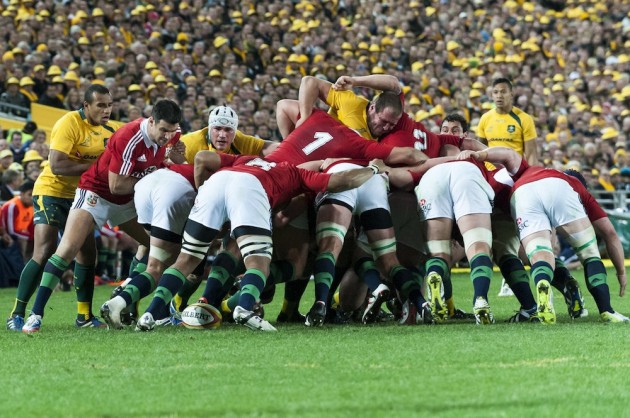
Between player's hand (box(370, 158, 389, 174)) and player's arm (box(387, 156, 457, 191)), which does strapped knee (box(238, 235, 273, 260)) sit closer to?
player's hand (box(370, 158, 389, 174))

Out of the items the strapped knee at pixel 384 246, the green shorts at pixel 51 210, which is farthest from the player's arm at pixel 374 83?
the green shorts at pixel 51 210

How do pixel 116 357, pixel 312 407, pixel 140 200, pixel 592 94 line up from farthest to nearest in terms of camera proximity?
pixel 592 94 < pixel 140 200 < pixel 116 357 < pixel 312 407

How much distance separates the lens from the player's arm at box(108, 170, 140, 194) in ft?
27.6

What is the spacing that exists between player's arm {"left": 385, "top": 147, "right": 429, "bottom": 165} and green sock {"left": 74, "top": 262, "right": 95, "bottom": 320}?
2646 millimetres

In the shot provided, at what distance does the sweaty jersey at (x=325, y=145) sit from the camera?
28.6ft

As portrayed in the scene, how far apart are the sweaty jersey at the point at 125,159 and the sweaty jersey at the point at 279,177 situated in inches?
26.0

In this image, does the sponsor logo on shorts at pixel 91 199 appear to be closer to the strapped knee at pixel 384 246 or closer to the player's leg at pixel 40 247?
the player's leg at pixel 40 247

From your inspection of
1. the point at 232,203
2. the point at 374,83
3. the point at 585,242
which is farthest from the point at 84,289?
the point at 585,242

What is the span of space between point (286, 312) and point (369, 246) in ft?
2.99

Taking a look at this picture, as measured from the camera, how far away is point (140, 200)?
8.42 metres

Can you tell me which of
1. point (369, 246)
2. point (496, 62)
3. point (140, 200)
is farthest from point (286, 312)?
point (496, 62)

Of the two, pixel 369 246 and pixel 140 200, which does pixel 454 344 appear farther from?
pixel 140 200

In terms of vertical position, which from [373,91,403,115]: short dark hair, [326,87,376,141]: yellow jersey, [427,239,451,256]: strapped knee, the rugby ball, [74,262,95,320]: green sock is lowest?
[74,262,95,320]: green sock

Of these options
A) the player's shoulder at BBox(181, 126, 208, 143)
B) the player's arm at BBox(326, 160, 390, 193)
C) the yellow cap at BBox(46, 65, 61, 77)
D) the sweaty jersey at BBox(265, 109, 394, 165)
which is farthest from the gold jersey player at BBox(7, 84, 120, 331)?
the yellow cap at BBox(46, 65, 61, 77)
